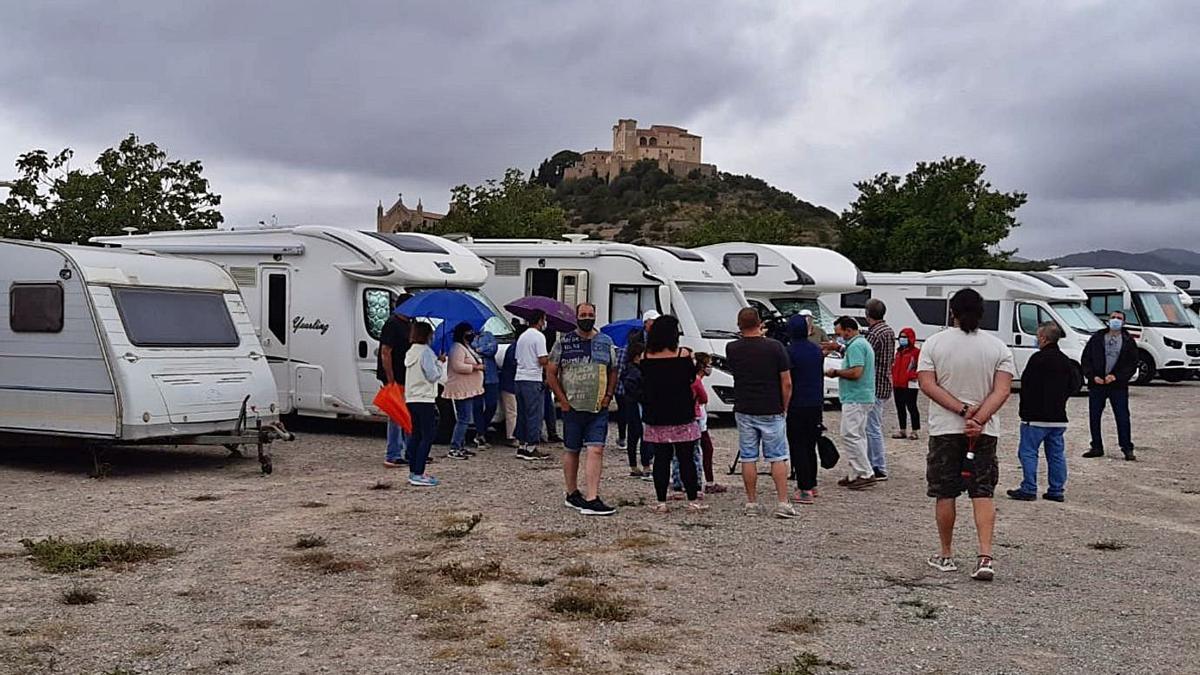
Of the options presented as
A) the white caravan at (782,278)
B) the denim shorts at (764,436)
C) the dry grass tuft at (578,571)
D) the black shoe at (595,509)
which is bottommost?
the dry grass tuft at (578,571)

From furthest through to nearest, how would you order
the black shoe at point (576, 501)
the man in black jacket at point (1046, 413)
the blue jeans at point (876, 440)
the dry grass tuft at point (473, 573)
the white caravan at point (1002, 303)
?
1. the white caravan at point (1002, 303)
2. the blue jeans at point (876, 440)
3. the man in black jacket at point (1046, 413)
4. the black shoe at point (576, 501)
5. the dry grass tuft at point (473, 573)

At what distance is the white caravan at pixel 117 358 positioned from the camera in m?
10.7

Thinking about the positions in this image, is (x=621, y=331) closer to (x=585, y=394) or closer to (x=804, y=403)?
(x=804, y=403)

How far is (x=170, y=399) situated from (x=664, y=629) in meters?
6.28

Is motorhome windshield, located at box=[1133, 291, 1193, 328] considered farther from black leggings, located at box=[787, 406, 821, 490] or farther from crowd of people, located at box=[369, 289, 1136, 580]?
black leggings, located at box=[787, 406, 821, 490]

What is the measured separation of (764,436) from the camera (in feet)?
30.4

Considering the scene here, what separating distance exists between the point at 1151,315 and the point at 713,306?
1275 centimetres

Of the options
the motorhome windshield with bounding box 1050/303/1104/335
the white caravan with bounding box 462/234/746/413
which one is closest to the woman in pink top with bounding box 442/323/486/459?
the white caravan with bounding box 462/234/746/413

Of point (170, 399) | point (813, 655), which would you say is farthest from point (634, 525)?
point (170, 399)

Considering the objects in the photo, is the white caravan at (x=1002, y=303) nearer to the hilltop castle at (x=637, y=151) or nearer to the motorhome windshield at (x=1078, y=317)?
the motorhome windshield at (x=1078, y=317)

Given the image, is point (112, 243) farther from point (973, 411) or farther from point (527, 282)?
point (973, 411)

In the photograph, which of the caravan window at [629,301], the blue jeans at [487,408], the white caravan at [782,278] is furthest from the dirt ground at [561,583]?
the white caravan at [782,278]

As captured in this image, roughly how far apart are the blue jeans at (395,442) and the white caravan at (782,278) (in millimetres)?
8251

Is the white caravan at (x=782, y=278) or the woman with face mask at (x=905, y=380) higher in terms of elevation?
the white caravan at (x=782, y=278)
